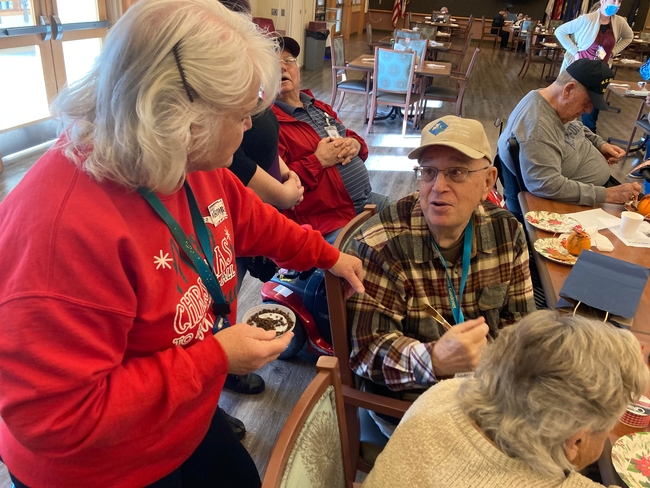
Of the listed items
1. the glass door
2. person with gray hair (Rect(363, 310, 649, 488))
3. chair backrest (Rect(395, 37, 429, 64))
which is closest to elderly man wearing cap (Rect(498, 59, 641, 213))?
person with gray hair (Rect(363, 310, 649, 488))

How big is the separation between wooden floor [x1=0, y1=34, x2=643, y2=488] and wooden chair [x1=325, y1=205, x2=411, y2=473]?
24.2 inches

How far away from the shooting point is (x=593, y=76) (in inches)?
89.4

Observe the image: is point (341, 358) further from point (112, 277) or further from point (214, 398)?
point (112, 277)

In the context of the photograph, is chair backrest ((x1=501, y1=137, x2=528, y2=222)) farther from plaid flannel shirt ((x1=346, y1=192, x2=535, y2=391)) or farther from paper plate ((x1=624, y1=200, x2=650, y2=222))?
plaid flannel shirt ((x1=346, y1=192, x2=535, y2=391))

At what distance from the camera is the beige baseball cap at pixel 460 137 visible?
131cm

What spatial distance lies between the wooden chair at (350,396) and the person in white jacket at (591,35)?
5464mm

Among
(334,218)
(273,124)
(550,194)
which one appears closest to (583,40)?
(550,194)

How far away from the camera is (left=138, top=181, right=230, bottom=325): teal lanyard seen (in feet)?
2.69

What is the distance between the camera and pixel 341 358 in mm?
1362

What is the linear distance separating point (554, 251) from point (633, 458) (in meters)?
0.86

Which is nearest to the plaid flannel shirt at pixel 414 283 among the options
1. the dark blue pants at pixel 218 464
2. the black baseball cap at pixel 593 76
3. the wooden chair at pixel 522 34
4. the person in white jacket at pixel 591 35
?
the dark blue pants at pixel 218 464

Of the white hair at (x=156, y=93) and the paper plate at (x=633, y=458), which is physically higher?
the white hair at (x=156, y=93)

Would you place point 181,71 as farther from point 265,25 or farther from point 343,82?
point 343,82

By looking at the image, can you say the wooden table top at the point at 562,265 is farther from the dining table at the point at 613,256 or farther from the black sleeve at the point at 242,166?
the black sleeve at the point at 242,166
